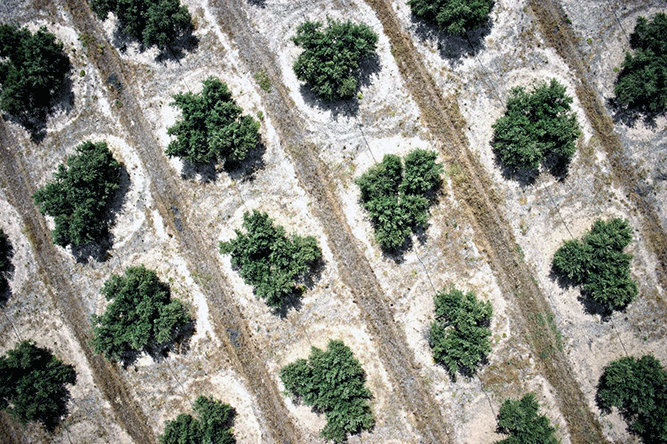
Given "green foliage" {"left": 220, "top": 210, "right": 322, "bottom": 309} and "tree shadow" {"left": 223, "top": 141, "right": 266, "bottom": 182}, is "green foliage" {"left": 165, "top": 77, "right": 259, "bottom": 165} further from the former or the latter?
"green foliage" {"left": 220, "top": 210, "right": 322, "bottom": 309}

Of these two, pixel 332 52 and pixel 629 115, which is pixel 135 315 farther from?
pixel 629 115

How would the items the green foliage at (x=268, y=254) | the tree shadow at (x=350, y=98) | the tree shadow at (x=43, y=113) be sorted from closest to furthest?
1. the green foliage at (x=268, y=254)
2. the tree shadow at (x=350, y=98)
3. the tree shadow at (x=43, y=113)

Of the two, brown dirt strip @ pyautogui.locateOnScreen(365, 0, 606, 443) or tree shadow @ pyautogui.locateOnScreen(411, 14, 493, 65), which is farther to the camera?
tree shadow @ pyautogui.locateOnScreen(411, 14, 493, 65)

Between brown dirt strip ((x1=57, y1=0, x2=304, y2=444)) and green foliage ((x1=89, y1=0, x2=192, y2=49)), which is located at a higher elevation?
green foliage ((x1=89, y1=0, x2=192, y2=49))

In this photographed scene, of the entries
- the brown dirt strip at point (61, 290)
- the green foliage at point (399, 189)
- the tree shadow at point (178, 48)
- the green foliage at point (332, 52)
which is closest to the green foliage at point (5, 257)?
the brown dirt strip at point (61, 290)

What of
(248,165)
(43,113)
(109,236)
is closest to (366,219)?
(248,165)

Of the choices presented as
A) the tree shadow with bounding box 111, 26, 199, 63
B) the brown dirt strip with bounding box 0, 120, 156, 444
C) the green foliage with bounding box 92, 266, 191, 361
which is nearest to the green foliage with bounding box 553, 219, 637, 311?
the green foliage with bounding box 92, 266, 191, 361

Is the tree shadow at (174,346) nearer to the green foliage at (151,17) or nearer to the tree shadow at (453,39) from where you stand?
the green foliage at (151,17)
